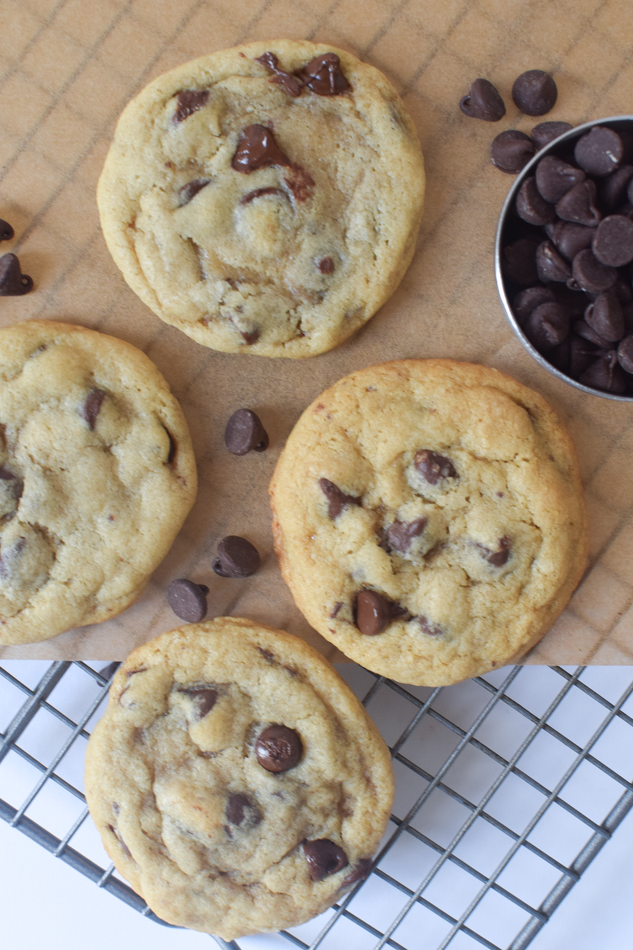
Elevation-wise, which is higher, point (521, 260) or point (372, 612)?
point (521, 260)

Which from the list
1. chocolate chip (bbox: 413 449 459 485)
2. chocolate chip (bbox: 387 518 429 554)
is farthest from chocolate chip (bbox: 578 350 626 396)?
chocolate chip (bbox: 387 518 429 554)

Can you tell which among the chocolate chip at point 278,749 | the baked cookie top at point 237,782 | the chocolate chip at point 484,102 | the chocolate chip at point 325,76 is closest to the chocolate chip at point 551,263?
the chocolate chip at point 484,102

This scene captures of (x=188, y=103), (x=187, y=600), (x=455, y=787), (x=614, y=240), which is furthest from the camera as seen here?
(x=455, y=787)

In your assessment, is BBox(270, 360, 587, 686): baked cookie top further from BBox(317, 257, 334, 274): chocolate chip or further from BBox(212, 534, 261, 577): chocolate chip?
BBox(317, 257, 334, 274): chocolate chip

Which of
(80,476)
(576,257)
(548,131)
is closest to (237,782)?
(80,476)

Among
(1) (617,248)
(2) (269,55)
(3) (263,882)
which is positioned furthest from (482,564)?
(2) (269,55)

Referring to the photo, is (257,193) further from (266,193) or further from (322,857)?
(322,857)

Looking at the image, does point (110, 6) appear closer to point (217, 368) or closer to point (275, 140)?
point (275, 140)
